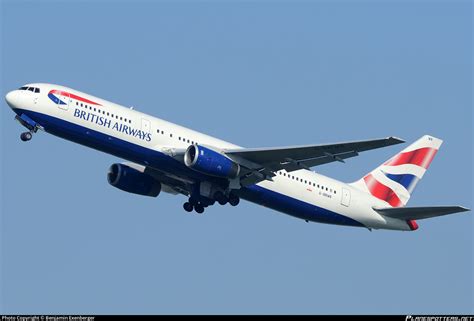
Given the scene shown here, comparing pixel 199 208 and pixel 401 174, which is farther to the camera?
pixel 401 174

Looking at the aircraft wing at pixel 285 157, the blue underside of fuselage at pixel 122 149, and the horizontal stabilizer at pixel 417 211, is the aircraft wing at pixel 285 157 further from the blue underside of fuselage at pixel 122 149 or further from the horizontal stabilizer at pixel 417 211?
the horizontal stabilizer at pixel 417 211

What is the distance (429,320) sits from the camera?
123 ft

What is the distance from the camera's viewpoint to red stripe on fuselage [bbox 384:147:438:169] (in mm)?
60531

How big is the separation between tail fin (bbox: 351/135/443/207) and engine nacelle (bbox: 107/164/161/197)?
11.3 m

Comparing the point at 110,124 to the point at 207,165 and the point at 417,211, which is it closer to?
the point at 207,165

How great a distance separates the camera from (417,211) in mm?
54906

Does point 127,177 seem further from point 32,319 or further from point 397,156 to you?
point 32,319

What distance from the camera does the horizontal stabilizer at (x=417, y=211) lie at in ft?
A: 172

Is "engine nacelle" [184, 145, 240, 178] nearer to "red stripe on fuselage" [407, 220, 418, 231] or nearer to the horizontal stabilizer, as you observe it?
the horizontal stabilizer

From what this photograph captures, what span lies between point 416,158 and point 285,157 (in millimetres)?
12004

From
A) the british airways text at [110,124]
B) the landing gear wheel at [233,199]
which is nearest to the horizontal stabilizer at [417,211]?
the landing gear wheel at [233,199]

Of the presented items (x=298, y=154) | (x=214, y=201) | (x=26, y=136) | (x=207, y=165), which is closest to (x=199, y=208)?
(x=214, y=201)

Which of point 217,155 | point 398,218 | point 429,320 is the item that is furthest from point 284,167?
point 429,320

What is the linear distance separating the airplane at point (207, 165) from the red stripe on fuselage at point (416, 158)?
80.7 inches
